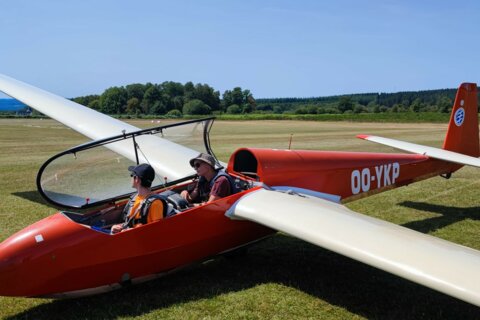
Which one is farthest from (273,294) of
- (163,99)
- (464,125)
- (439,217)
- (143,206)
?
(163,99)

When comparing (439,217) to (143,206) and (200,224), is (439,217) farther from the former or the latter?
(143,206)

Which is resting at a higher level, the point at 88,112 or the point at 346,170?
the point at 88,112

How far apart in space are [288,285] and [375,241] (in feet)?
4.67

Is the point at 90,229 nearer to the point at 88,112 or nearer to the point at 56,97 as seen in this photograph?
the point at 88,112

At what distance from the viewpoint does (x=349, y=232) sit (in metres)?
3.87

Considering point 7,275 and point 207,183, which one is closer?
point 7,275

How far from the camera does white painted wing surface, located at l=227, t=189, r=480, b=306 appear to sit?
3100 millimetres

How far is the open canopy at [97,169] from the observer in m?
4.57

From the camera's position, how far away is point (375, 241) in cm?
367

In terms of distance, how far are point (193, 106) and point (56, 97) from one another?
83.0 metres

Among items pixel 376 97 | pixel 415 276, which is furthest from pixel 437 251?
pixel 376 97

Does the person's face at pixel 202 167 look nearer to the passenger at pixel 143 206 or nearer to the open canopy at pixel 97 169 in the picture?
the open canopy at pixel 97 169

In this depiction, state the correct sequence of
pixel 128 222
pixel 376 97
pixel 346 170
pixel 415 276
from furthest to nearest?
pixel 376 97 → pixel 346 170 → pixel 128 222 → pixel 415 276

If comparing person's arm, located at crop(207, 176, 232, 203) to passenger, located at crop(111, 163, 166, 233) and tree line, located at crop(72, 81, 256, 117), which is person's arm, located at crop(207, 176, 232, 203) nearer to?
passenger, located at crop(111, 163, 166, 233)
